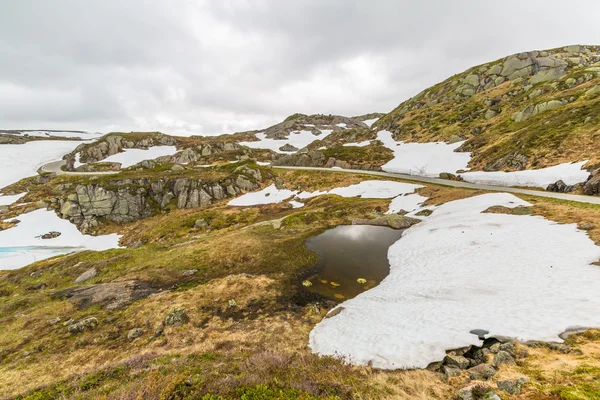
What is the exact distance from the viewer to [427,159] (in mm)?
73188

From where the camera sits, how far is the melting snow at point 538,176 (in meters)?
35.7

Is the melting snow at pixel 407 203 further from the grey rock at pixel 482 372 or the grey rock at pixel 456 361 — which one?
the grey rock at pixel 482 372

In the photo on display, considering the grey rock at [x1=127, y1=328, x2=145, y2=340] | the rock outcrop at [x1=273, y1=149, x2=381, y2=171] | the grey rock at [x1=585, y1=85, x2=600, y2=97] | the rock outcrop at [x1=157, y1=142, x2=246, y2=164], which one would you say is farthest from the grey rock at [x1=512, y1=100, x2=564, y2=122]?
the rock outcrop at [x1=157, y1=142, x2=246, y2=164]

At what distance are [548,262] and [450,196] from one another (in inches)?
936

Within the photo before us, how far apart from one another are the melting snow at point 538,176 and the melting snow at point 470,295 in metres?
20.3

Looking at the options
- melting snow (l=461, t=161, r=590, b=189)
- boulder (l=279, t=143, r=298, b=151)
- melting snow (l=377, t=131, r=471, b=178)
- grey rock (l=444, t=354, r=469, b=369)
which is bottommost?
grey rock (l=444, t=354, r=469, b=369)

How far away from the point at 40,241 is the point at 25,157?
145 m

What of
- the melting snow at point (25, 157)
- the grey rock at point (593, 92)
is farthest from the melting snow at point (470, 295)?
the melting snow at point (25, 157)

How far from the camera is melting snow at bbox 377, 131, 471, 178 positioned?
210 feet

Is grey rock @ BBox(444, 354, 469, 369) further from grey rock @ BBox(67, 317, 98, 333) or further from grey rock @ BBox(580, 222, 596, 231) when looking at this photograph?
grey rock @ BBox(67, 317, 98, 333)

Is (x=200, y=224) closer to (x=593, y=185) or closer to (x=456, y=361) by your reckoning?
(x=456, y=361)

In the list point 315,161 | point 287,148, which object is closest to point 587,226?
point 315,161

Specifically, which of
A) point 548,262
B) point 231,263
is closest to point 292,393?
point 548,262

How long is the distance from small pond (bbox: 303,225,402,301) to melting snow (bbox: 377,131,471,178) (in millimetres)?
39478
